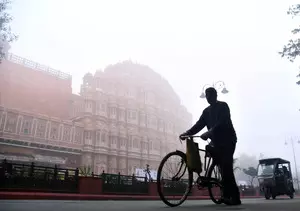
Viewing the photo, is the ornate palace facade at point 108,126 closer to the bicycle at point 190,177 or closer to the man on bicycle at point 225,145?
the bicycle at point 190,177

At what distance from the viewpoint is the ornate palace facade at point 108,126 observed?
3288 cm

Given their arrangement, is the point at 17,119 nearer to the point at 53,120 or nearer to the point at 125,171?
the point at 53,120

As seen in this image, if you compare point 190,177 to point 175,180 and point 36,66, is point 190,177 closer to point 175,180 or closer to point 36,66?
point 175,180

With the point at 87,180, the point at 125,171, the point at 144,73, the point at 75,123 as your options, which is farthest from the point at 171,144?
the point at 87,180

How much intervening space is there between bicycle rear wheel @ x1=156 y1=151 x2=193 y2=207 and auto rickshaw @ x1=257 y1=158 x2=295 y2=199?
10.6 metres

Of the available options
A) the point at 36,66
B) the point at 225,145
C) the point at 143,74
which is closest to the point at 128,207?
the point at 225,145

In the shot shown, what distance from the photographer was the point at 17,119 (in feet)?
107

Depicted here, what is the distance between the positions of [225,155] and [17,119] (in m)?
33.6

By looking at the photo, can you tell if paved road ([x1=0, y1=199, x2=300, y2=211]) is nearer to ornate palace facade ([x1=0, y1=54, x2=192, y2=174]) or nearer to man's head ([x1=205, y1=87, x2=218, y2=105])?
man's head ([x1=205, y1=87, x2=218, y2=105])

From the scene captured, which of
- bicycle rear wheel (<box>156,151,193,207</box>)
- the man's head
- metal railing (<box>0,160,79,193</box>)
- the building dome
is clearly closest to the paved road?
bicycle rear wheel (<box>156,151,193,207</box>)

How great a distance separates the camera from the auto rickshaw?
1244 centimetres

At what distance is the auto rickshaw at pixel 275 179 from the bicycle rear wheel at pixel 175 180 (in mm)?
10577

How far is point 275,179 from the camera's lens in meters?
12.6

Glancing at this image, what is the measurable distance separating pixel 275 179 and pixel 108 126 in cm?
3421
